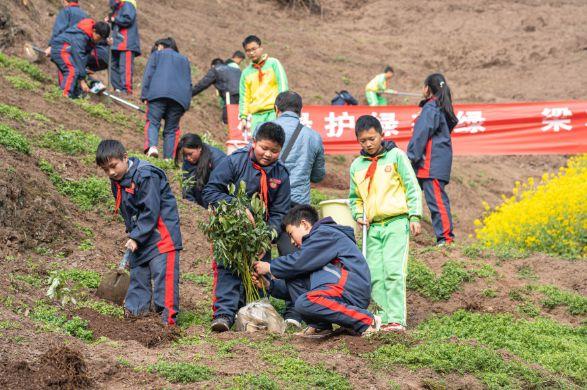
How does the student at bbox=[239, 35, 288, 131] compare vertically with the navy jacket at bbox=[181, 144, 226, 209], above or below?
above

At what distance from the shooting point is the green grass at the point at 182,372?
549 cm

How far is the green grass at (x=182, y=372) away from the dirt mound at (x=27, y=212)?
2896 millimetres

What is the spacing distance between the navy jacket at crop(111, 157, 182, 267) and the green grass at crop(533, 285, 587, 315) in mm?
3677

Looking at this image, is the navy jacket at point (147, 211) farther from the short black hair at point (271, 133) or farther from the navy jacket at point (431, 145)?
the navy jacket at point (431, 145)

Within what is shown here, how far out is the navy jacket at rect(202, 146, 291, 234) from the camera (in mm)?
7242

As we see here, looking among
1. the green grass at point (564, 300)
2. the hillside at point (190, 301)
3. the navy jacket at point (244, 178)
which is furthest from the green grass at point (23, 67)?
the green grass at point (564, 300)

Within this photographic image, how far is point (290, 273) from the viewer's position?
268 inches

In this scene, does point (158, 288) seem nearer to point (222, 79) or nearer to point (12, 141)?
point (12, 141)

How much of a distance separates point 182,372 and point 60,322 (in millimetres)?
1424

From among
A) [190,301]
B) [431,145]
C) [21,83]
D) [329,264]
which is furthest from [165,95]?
[329,264]

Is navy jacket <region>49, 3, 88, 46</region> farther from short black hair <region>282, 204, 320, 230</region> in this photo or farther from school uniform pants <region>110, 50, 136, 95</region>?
short black hair <region>282, 204, 320, 230</region>

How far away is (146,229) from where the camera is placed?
6.93 m

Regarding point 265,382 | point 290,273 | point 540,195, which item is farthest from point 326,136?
point 265,382

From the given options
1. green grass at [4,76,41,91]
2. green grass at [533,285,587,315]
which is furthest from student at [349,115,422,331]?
green grass at [4,76,41,91]
